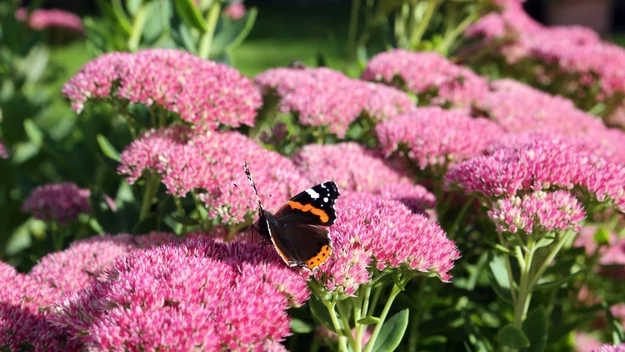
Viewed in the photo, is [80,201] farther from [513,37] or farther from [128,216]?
[513,37]

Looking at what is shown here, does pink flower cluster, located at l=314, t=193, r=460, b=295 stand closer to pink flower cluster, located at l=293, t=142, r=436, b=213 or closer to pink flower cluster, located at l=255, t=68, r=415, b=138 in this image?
pink flower cluster, located at l=293, t=142, r=436, b=213

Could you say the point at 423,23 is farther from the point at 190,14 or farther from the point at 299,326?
the point at 299,326

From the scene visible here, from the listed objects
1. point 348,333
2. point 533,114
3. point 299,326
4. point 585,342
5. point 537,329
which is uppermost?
point 533,114

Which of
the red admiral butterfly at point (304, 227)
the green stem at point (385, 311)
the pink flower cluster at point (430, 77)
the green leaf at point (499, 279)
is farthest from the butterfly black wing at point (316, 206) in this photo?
the pink flower cluster at point (430, 77)

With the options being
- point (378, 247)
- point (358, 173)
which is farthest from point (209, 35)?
point (378, 247)

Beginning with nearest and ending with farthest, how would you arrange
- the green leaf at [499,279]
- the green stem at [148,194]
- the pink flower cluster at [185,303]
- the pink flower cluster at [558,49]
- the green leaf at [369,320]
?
the pink flower cluster at [185,303], the green leaf at [369,320], the green leaf at [499,279], the green stem at [148,194], the pink flower cluster at [558,49]

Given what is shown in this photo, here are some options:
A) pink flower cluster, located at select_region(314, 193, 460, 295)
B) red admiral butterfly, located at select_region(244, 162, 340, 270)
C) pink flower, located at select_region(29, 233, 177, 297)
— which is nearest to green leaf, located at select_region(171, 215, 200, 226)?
pink flower, located at select_region(29, 233, 177, 297)

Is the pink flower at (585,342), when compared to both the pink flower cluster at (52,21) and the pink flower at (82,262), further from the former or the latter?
the pink flower cluster at (52,21)
